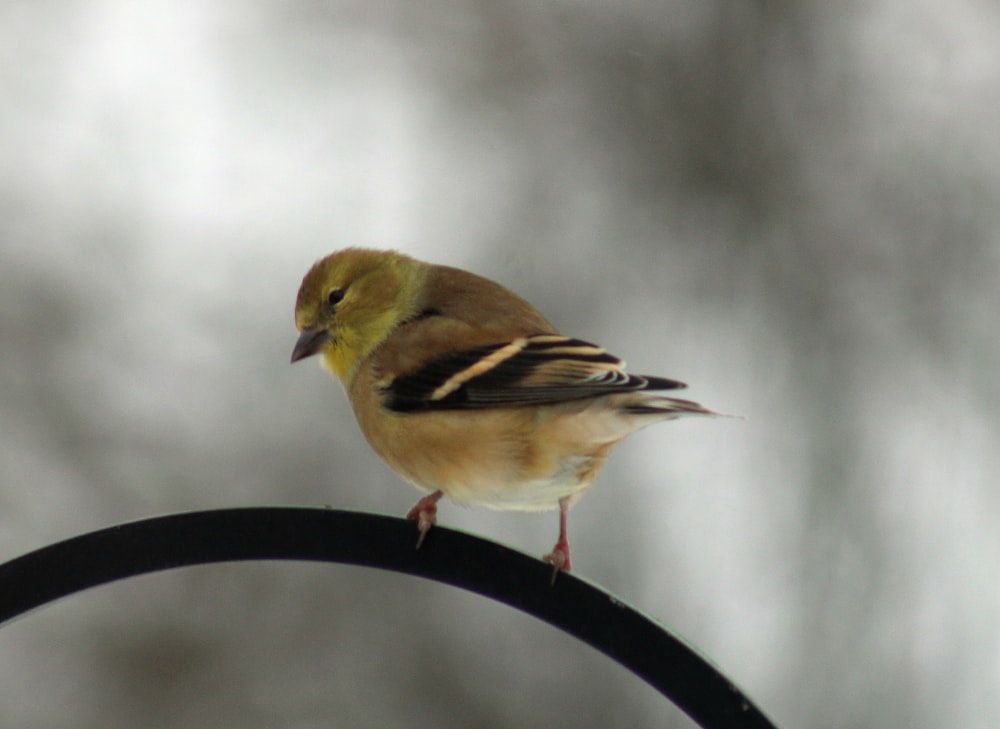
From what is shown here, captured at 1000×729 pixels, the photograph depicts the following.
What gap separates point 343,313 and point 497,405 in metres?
0.64

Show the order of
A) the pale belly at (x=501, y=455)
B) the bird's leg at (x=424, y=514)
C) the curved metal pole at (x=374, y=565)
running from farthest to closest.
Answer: the pale belly at (x=501, y=455)
the bird's leg at (x=424, y=514)
the curved metal pole at (x=374, y=565)

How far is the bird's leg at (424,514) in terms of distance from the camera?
1.87 metres

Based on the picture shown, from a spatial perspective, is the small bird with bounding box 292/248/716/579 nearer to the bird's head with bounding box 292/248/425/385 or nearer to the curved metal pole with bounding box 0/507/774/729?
the bird's head with bounding box 292/248/425/385

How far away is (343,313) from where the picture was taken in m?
2.87

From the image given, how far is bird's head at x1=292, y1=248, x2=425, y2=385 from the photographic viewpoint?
2850 millimetres

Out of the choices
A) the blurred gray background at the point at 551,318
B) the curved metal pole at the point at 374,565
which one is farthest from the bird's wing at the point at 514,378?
the blurred gray background at the point at 551,318

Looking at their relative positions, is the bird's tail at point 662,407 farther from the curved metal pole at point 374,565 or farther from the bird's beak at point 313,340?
the bird's beak at point 313,340

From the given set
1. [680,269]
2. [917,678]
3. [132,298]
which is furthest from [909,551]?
[132,298]

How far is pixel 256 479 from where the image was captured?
4.55 m

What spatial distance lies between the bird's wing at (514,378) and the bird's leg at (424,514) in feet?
0.75

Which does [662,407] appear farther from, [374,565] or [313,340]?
[313,340]

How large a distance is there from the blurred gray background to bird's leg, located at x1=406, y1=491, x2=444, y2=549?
2.17 metres

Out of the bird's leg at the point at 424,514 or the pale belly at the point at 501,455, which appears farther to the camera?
the pale belly at the point at 501,455

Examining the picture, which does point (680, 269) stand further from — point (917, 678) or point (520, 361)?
point (520, 361)
